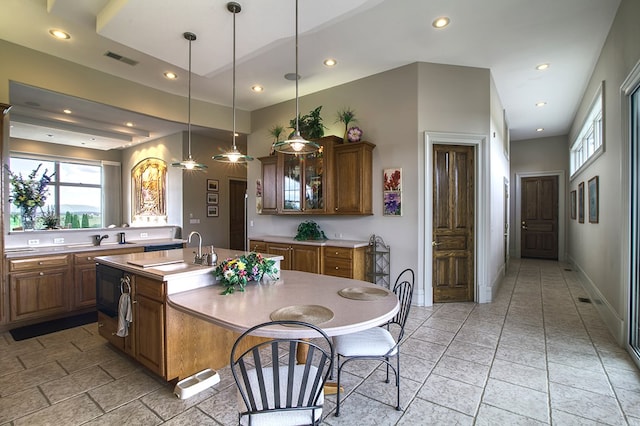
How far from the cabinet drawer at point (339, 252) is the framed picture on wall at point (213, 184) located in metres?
3.92

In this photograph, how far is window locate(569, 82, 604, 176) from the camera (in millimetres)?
4148

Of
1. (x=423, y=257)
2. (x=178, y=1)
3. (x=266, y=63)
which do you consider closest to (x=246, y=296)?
(x=178, y=1)

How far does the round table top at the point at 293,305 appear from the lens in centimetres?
157

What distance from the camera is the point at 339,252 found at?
174 inches

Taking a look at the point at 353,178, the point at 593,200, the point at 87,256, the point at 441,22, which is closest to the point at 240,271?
the point at 353,178

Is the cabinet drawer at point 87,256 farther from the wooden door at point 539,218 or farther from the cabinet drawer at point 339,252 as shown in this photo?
the wooden door at point 539,218

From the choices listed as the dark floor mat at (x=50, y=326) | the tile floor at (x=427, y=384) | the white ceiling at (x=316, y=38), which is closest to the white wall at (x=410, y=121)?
the white ceiling at (x=316, y=38)

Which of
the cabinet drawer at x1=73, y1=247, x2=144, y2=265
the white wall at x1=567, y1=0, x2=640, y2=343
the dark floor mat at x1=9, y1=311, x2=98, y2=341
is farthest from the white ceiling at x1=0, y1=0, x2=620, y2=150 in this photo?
the dark floor mat at x1=9, y1=311, x2=98, y2=341

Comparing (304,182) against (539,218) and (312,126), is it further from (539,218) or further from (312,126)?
(539,218)

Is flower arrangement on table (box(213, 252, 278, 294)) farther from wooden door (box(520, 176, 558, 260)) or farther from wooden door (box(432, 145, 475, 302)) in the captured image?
wooden door (box(520, 176, 558, 260))

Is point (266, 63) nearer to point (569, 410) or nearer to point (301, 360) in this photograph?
point (301, 360)

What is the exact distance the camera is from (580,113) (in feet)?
19.3

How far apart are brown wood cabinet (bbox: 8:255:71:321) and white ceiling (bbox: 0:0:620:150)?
2629mm

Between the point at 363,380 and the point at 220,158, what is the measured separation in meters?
2.34
